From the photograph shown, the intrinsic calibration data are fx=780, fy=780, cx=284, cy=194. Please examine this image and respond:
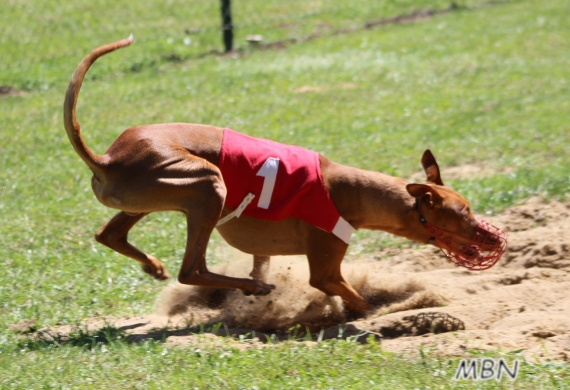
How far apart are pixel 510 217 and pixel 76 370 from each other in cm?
423

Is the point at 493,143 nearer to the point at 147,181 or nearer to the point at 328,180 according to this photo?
the point at 328,180

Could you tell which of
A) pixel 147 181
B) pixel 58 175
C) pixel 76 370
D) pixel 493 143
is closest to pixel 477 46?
pixel 493 143

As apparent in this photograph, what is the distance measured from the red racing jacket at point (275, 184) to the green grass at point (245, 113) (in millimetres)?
1078

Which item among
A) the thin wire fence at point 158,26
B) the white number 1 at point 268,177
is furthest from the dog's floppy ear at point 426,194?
the thin wire fence at point 158,26

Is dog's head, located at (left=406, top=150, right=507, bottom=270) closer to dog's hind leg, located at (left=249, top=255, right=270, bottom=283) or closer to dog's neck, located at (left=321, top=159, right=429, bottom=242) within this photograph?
dog's neck, located at (left=321, top=159, right=429, bottom=242)

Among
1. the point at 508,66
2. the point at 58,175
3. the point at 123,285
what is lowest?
the point at 123,285

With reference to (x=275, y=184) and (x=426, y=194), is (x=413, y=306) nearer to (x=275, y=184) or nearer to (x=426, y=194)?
(x=426, y=194)

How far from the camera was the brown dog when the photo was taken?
4.85 meters

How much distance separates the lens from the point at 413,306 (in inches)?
216

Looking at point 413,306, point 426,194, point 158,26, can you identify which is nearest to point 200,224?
point 426,194

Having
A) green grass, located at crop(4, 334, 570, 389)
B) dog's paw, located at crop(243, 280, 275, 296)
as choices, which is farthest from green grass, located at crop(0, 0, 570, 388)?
dog's paw, located at crop(243, 280, 275, 296)

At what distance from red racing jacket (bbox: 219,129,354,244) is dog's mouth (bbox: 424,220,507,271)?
0.64 m

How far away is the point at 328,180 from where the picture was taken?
17.5 feet

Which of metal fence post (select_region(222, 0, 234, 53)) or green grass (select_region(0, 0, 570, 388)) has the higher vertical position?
metal fence post (select_region(222, 0, 234, 53))
